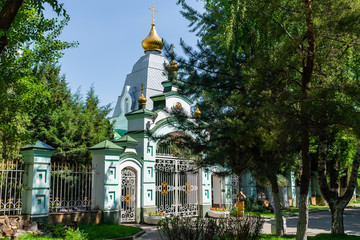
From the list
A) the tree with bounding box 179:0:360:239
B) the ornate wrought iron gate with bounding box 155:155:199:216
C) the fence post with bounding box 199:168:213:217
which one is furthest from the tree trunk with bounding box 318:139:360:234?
the fence post with bounding box 199:168:213:217

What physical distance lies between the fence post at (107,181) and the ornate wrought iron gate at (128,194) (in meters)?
1.06

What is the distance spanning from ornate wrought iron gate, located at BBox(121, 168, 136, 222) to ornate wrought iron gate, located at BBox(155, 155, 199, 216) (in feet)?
4.03

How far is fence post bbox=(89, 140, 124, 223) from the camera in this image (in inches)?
429

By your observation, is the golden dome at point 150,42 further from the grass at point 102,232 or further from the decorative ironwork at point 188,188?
the grass at point 102,232

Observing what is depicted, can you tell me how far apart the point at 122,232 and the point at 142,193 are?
3.17m

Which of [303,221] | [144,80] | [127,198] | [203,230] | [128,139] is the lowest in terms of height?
[203,230]

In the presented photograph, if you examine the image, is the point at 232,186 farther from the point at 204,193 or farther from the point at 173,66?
the point at 173,66

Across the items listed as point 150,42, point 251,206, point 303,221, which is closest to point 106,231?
point 303,221

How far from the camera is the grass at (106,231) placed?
8836mm

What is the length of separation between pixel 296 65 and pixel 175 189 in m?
8.71

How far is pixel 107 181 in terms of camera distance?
1108 cm

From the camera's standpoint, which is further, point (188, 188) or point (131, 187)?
point (188, 188)

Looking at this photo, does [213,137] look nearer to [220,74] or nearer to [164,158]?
[220,74]

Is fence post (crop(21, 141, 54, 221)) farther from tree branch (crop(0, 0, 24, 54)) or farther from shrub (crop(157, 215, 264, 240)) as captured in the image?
tree branch (crop(0, 0, 24, 54))
